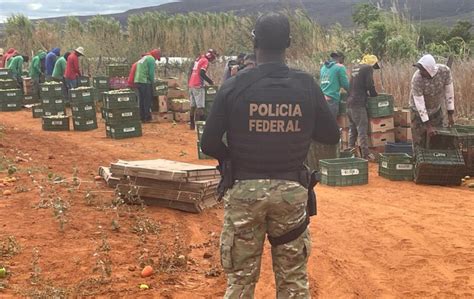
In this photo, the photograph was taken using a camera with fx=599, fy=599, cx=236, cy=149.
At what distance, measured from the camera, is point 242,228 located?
3594 mm

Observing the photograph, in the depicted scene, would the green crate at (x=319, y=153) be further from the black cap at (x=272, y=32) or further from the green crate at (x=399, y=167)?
the black cap at (x=272, y=32)

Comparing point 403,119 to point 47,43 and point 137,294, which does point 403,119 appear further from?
point 47,43

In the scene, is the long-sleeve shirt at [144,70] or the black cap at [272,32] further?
the long-sleeve shirt at [144,70]

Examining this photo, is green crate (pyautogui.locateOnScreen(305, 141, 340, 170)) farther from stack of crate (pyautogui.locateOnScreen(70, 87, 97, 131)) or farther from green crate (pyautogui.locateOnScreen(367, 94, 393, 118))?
stack of crate (pyautogui.locateOnScreen(70, 87, 97, 131))

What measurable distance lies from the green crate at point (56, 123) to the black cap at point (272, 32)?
12780 mm

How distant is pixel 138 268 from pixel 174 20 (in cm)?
2586

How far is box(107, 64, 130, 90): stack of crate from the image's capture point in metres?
18.0

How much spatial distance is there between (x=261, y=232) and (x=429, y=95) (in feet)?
19.7

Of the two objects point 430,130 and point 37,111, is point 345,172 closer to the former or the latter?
point 430,130

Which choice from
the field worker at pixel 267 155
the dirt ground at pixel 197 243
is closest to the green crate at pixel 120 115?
the dirt ground at pixel 197 243

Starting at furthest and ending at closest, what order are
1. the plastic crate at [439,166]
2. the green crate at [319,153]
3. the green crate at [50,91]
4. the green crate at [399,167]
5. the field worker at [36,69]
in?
the field worker at [36,69]
the green crate at [50,91]
the green crate at [319,153]
the green crate at [399,167]
the plastic crate at [439,166]

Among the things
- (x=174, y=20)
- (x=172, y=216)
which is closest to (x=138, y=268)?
(x=172, y=216)

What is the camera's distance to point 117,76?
18141 millimetres

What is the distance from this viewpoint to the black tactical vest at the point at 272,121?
11.5 feet
